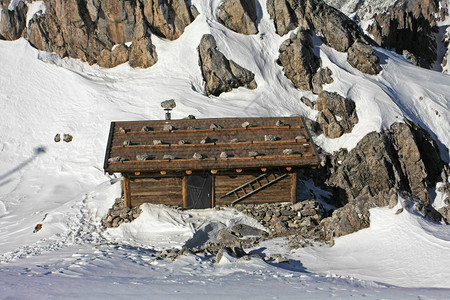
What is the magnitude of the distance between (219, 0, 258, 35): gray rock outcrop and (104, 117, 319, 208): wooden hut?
17.4 meters

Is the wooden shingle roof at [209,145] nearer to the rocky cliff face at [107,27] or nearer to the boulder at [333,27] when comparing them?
the boulder at [333,27]

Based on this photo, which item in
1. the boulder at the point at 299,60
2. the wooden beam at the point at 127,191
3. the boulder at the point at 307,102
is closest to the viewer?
the wooden beam at the point at 127,191

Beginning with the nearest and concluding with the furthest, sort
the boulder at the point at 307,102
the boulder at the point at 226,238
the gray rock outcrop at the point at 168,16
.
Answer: the boulder at the point at 226,238 → the boulder at the point at 307,102 → the gray rock outcrop at the point at 168,16

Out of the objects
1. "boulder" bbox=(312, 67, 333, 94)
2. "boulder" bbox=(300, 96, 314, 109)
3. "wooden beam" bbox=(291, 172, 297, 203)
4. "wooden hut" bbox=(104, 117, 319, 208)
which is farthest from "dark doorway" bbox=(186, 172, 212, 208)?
"boulder" bbox=(312, 67, 333, 94)

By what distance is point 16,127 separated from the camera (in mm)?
30266

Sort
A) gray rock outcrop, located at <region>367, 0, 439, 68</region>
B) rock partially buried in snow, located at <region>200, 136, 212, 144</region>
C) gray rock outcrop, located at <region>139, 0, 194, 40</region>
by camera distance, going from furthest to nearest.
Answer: gray rock outcrop, located at <region>367, 0, 439, 68</region> < gray rock outcrop, located at <region>139, 0, 194, 40</region> < rock partially buried in snow, located at <region>200, 136, 212, 144</region>

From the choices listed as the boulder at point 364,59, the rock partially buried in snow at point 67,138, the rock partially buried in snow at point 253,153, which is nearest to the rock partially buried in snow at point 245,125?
the rock partially buried in snow at point 253,153

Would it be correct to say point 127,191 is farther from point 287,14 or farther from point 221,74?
point 287,14

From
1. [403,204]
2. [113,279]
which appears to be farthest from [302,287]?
[403,204]

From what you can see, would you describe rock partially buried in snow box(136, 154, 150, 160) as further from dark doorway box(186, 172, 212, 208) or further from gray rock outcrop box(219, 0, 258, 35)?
gray rock outcrop box(219, 0, 258, 35)

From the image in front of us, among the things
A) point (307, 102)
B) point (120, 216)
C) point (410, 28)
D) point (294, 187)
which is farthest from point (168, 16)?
point (410, 28)

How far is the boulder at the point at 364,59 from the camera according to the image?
3273cm

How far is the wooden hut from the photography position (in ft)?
58.6

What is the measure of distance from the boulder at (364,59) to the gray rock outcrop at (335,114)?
467 cm
